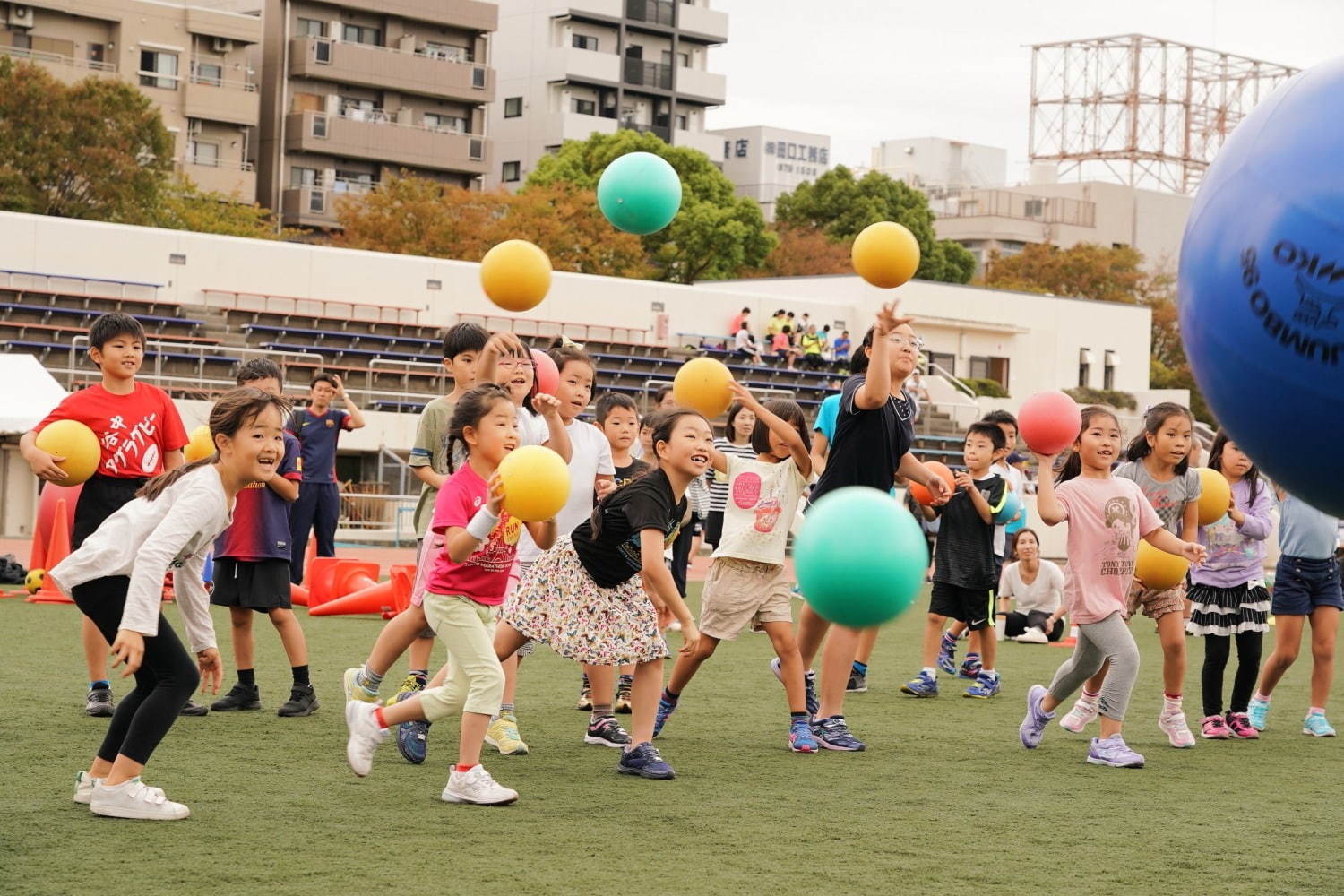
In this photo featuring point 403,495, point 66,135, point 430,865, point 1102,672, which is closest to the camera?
point 430,865

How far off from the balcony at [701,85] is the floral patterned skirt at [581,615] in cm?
6686

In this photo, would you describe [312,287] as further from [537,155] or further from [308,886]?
[537,155]

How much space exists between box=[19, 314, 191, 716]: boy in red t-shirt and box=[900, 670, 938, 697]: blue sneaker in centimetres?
448

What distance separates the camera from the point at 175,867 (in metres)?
4.89

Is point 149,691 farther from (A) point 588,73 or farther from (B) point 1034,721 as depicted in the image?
(A) point 588,73

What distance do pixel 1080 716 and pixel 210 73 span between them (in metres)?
50.5

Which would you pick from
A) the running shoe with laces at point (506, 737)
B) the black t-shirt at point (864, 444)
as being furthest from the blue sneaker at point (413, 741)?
the black t-shirt at point (864, 444)

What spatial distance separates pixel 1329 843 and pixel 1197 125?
81.3m

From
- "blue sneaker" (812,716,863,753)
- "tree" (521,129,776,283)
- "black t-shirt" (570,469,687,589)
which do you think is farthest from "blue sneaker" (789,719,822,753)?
"tree" (521,129,776,283)

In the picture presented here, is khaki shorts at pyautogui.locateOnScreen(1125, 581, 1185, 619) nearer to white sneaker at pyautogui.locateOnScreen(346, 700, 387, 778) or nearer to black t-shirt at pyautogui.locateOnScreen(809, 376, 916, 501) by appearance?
black t-shirt at pyautogui.locateOnScreen(809, 376, 916, 501)

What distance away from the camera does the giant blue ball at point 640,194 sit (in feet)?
29.7

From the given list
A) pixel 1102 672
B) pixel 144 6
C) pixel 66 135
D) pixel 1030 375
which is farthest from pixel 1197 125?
pixel 1102 672

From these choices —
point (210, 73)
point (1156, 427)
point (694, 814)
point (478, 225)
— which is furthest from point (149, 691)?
point (210, 73)

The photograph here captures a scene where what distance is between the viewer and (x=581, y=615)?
270 inches
